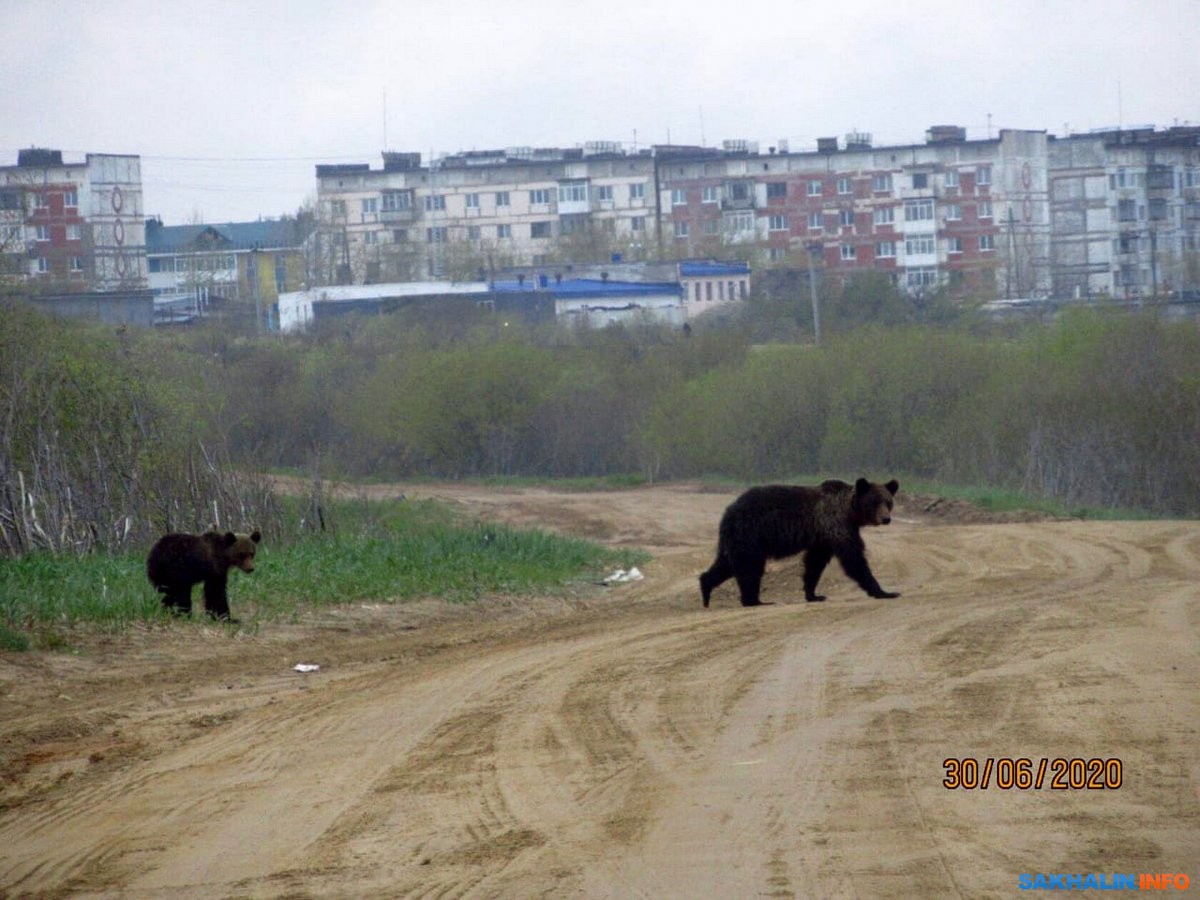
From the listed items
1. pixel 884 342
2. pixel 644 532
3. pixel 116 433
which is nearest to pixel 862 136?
pixel 884 342

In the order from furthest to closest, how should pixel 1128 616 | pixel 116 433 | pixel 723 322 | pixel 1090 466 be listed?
pixel 723 322, pixel 1090 466, pixel 116 433, pixel 1128 616

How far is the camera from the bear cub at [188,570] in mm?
14281

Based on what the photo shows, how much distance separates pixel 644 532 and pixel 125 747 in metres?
23.3

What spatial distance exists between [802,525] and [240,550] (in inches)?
239

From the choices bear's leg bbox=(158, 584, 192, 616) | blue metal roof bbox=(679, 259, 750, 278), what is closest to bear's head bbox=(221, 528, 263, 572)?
bear's leg bbox=(158, 584, 192, 616)

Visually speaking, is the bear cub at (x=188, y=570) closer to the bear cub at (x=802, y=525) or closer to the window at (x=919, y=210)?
the bear cub at (x=802, y=525)

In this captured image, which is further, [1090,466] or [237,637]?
[1090,466]

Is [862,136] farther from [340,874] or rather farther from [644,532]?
[340,874]

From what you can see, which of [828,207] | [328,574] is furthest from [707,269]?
[328,574]

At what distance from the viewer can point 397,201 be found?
103 meters

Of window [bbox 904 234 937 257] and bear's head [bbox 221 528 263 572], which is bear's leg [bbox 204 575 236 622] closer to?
bear's head [bbox 221 528 263 572]

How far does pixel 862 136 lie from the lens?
10162 cm

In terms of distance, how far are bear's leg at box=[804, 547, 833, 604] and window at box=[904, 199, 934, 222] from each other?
8438cm

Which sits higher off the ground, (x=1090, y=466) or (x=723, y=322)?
(x=723, y=322)
